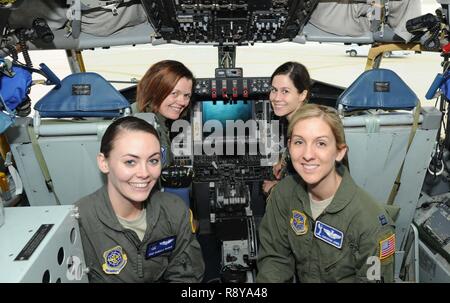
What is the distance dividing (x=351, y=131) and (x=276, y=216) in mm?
680

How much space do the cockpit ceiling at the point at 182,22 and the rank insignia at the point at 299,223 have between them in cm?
167

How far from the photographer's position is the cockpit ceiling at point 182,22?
2.65 meters

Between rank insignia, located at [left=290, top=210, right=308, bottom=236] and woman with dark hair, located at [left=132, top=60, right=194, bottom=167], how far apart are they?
88cm

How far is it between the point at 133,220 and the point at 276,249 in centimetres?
66

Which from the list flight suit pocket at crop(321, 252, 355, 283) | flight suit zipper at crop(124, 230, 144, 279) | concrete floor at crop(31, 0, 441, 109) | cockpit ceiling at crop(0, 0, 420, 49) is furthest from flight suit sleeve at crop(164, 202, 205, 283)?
concrete floor at crop(31, 0, 441, 109)

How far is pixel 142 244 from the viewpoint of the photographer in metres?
1.48

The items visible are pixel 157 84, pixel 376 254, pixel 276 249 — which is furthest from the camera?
pixel 157 84

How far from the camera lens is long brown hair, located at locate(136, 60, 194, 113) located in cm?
220

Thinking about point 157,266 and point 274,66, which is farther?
point 274,66

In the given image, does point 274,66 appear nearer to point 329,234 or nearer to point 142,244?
point 329,234

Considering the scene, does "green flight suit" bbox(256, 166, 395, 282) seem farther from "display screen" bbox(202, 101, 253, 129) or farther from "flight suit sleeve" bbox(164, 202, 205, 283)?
"display screen" bbox(202, 101, 253, 129)

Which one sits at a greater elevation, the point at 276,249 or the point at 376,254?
the point at 376,254

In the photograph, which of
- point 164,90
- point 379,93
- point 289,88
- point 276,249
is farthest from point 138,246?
point 379,93

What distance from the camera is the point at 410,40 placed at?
116 inches
